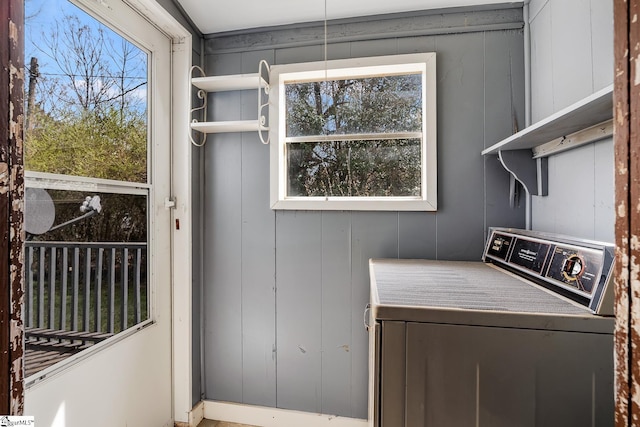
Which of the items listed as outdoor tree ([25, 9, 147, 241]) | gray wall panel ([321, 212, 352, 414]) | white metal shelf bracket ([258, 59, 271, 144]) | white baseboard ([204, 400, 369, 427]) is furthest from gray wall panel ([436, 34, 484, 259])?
outdoor tree ([25, 9, 147, 241])

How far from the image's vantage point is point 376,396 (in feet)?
2.76

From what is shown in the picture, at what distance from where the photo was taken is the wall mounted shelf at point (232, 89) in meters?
1.73

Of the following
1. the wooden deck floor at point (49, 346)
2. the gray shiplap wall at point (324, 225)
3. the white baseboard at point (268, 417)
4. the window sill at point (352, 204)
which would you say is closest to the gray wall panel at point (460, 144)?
the gray shiplap wall at point (324, 225)

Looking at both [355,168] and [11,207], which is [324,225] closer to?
[355,168]

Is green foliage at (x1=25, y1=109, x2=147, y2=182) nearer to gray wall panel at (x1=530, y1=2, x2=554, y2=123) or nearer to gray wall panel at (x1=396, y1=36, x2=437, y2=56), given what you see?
gray wall panel at (x1=396, y1=36, x2=437, y2=56)

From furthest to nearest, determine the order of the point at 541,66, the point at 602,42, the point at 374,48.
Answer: the point at 374,48 < the point at 541,66 < the point at 602,42

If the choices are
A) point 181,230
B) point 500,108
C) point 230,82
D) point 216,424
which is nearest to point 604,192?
point 500,108

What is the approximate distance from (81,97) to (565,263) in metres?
1.96

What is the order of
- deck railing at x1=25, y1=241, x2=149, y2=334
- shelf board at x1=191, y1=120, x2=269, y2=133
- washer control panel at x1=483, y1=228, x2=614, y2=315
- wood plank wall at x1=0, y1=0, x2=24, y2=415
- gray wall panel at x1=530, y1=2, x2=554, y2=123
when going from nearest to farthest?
1. wood plank wall at x1=0, y1=0, x2=24, y2=415
2. washer control panel at x1=483, y1=228, x2=614, y2=315
3. deck railing at x1=25, y1=241, x2=149, y2=334
4. gray wall panel at x1=530, y1=2, x2=554, y2=123
5. shelf board at x1=191, y1=120, x2=269, y2=133

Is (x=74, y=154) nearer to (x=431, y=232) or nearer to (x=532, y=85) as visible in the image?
(x=431, y=232)

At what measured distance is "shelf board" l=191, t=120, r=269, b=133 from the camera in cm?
174

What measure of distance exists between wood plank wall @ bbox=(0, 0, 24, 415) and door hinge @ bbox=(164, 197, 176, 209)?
1229mm

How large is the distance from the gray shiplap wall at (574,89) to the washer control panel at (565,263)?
175mm

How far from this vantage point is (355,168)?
184 cm
